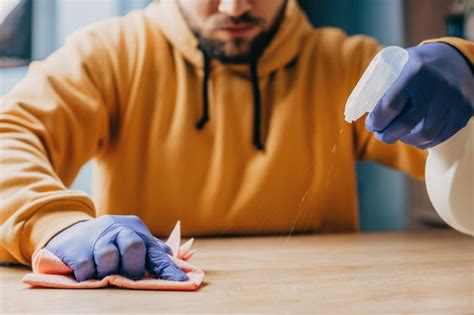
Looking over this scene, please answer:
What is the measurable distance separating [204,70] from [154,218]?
0.82ft

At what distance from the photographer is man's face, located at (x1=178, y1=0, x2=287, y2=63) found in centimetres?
82

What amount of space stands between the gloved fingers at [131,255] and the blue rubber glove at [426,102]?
230 millimetres

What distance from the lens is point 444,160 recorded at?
501 mm

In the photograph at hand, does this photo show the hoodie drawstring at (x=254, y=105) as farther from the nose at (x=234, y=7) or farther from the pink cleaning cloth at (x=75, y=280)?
the pink cleaning cloth at (x=75, y=280)

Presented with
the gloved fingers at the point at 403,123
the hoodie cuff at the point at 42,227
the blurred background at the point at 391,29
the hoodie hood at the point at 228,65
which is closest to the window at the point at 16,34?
the blurred background at the point at 391,29

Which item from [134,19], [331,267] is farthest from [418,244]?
[134,19]

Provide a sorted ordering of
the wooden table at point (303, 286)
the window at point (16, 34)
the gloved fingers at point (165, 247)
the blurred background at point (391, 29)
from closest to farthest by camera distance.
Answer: the wooden table at point (303, 286), the gloved fingers at point (165, 247), the window at point (16, 34), the blurred background at point (391, 29)

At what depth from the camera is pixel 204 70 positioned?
Result: 2.88 feet

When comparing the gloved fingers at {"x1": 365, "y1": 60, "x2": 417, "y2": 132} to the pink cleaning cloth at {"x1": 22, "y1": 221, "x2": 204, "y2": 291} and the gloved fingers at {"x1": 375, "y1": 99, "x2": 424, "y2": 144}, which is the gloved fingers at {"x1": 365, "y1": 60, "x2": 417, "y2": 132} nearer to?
the gloved fingers at {"x1": 375, "y1": 99, "x2": 424, "y2": 144}

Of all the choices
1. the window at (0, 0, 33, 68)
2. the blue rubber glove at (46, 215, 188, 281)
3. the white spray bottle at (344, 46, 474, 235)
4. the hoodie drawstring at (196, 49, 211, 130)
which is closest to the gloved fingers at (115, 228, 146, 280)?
the blue rubber glove at (46, 215, 188, 281)

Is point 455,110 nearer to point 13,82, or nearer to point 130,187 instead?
point 130,187

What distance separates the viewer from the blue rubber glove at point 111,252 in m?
0.46

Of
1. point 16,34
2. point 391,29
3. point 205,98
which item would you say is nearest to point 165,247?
point 205,98

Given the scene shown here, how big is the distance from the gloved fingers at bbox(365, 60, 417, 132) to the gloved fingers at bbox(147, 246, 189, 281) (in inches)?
8.4
